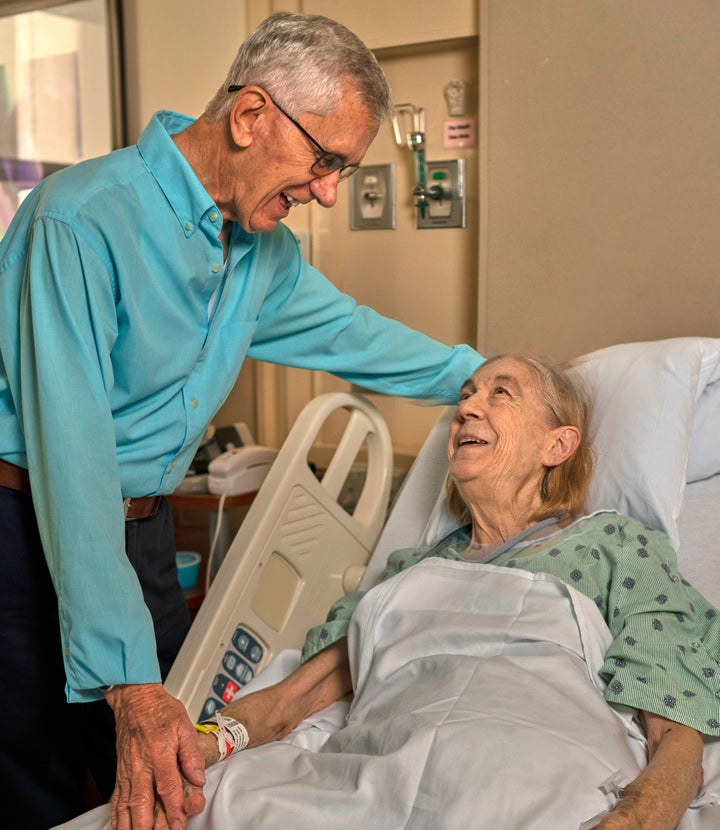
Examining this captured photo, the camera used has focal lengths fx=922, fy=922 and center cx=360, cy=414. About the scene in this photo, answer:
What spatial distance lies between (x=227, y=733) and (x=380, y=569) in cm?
64

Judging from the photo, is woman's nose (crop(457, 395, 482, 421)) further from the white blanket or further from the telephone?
the telephone

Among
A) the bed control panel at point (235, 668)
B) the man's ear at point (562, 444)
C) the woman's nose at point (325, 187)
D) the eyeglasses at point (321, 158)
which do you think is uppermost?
the eyeglasses at point (321, 158)

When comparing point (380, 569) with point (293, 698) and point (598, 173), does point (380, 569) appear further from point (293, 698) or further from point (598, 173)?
point (598, 173)

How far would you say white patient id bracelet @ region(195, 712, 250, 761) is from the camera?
4.66 ft

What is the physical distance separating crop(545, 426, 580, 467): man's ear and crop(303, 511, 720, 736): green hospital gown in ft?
0.49

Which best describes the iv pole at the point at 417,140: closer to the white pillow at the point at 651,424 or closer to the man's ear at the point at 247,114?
the white pillow at the point at 651,424

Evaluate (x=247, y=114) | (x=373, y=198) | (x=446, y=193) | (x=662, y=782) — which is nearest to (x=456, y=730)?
(x=662, y=782)

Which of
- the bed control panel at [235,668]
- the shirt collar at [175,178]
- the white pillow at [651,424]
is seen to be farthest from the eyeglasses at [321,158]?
the bed control panel at [235,668]

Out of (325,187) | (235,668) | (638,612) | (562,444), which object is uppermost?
(325,187)

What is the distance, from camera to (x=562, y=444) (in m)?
1.78

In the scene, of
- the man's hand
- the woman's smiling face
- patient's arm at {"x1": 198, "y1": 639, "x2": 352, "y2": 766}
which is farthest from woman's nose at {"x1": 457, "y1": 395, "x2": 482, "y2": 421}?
the man's hand

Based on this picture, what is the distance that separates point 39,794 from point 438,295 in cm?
200

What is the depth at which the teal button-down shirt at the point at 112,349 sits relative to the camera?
1.28 meters

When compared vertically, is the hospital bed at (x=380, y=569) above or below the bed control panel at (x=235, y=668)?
above
